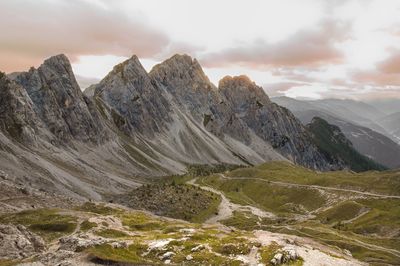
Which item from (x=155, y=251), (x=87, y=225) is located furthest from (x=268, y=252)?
(x=87, y=225)

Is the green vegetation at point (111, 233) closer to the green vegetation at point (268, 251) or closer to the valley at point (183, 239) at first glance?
the valley at point (183, 239)

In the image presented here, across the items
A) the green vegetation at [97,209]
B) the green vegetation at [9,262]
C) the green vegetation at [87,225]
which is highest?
the green vegetation at [9,262]

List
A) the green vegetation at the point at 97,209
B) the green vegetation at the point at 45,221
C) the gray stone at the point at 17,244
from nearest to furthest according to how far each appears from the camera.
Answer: the gray stone at the point at 17,244 < the green vegetation at the point at 45,221 < the green vegetation at the point at 97,209

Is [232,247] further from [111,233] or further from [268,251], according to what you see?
[111,233]

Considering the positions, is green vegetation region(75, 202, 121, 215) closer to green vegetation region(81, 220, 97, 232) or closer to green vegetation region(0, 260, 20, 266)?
green vegetation region(81, 220, 97, 232)

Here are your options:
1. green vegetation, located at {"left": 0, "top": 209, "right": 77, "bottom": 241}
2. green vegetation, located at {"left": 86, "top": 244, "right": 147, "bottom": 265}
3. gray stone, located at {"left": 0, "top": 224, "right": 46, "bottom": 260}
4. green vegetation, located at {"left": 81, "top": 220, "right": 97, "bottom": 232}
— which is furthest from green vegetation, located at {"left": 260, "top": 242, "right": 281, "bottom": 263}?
green vegetation, located at {"left": 0, "top": 209, "right": 77, "bottom": 241}

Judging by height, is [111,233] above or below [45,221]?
above

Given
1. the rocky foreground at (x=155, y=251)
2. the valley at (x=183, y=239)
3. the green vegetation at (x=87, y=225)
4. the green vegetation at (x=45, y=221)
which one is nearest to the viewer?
the rocky foreground at (x=155, y=251)

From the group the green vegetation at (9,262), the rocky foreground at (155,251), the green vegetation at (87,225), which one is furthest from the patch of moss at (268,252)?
the green vegetation at (87,225)

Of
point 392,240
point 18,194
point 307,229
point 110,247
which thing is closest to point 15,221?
point 18,194
